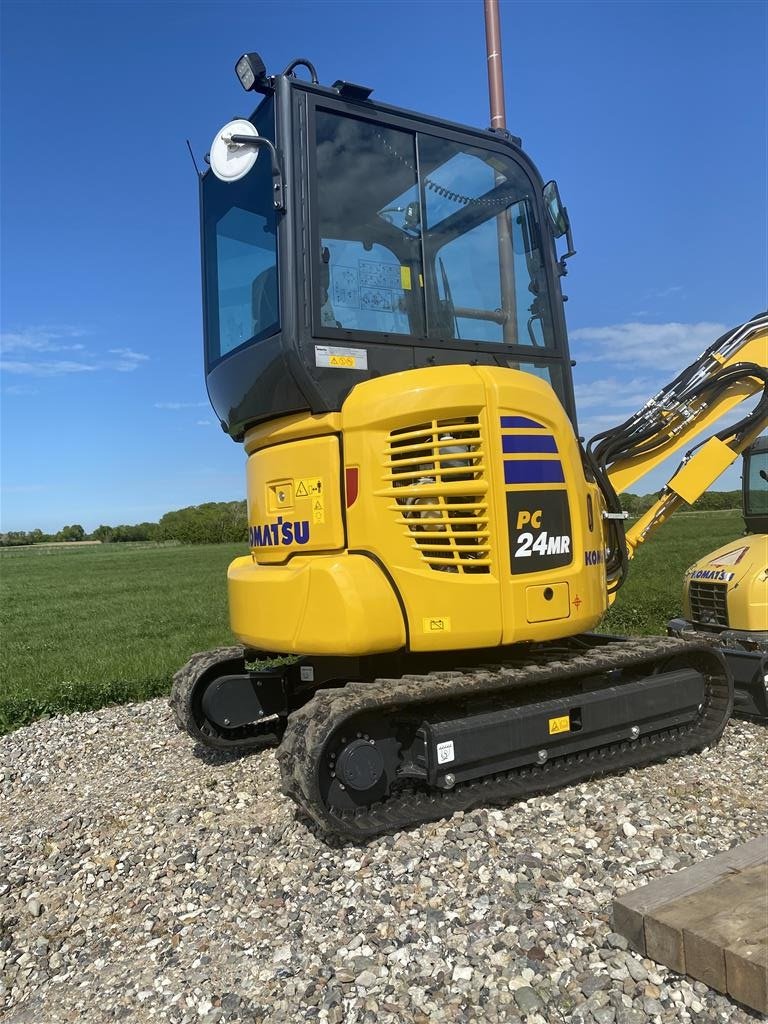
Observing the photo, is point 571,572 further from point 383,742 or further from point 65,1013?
point 65,1013

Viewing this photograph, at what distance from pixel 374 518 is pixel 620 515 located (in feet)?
7.06

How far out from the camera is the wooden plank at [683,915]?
301 cm

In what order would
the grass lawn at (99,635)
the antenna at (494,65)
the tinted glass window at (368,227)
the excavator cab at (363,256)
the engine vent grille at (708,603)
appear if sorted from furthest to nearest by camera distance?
the grass lawn at (99,635)
the engine vent grille at (708,603)
the antenna at (494,65)
the tinted glass window at (368,227)
the excavator cab at (363,256)

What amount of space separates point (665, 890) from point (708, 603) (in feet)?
13.1

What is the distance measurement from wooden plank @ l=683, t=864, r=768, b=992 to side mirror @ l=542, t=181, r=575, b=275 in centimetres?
391

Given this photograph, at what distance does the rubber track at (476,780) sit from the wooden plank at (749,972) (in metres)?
1.80

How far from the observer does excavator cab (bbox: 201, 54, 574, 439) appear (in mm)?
4504

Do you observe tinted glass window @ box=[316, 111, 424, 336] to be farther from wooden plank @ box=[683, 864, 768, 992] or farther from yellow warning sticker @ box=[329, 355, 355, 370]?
wooden plank @ box=[683, 864, 768, 992]

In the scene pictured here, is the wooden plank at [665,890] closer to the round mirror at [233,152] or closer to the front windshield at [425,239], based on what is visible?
the front windshield at [425,239]

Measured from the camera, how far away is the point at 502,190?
17.2 feet

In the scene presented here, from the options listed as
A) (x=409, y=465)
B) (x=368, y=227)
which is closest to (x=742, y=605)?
(x=409, y=465)

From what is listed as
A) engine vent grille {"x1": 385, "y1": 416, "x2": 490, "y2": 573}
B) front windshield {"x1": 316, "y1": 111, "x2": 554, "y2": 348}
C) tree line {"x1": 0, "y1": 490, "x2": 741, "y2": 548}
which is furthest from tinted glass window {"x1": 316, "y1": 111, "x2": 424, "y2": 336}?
tree line {"x1": 0, "y1": 490, "x2": 741, "y2": 548}

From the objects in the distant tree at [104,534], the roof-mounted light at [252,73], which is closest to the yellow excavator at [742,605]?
the roof-mounted light at [252,73]

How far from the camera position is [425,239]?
15.8 feet
